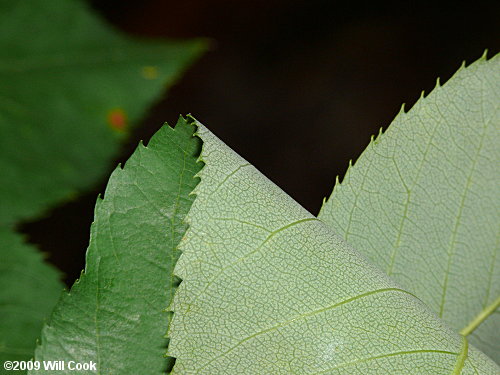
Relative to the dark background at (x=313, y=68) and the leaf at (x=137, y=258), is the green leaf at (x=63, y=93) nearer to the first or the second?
the dark background at (x=313, y=68)

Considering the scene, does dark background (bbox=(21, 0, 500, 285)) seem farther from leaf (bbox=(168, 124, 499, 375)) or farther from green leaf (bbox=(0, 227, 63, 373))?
leaf (bbox=(168, 124, 499, 375))

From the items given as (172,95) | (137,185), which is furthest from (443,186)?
(172,95)

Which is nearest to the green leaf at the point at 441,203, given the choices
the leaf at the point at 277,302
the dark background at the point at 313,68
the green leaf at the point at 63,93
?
the leaf at the point at 277,302

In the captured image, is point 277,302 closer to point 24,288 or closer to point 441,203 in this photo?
point 441,203

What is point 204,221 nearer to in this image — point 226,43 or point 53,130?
point 53,130

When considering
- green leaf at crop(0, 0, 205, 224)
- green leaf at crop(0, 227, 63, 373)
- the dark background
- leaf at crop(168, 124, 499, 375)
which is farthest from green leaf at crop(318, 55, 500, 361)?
the dark background
